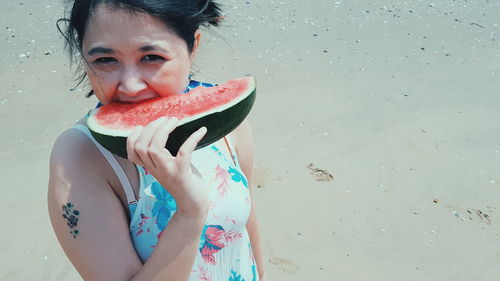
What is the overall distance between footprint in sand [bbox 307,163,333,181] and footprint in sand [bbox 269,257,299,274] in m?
1.00

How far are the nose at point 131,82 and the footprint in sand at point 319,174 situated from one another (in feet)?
9.78

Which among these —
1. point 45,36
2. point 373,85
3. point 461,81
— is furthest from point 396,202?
point 45,36

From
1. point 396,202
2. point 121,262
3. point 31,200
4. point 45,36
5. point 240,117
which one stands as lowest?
point 396,202

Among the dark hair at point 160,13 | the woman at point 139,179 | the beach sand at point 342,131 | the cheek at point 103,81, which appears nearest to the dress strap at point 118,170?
the woman at point 139,179

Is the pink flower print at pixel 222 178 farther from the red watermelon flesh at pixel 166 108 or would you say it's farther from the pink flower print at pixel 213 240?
the red watermelon flesh at pixel 166 108

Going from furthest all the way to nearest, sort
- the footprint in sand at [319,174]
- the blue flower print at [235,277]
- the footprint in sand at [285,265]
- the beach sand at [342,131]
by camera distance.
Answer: the footprint in sand at [319,174], the beach sand at [342,131], the footprint in sand at [285,265], the blue flower print at [235,277]

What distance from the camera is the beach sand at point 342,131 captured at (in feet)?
11.8

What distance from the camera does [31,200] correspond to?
156 inches

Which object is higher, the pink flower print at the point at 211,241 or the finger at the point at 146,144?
the finger at the point at 146,144

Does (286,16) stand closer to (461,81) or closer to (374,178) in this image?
(461,81)

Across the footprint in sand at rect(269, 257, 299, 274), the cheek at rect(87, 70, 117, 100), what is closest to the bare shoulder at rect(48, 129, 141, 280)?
the cheek at rect(87, 70, 117, 100)

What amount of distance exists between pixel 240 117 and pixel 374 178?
288 centimetres

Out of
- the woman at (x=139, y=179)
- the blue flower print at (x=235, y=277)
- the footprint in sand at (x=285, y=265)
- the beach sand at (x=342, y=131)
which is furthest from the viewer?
the beach sand at (x=342, y=131)

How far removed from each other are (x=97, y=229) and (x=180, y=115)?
1.66 ft
